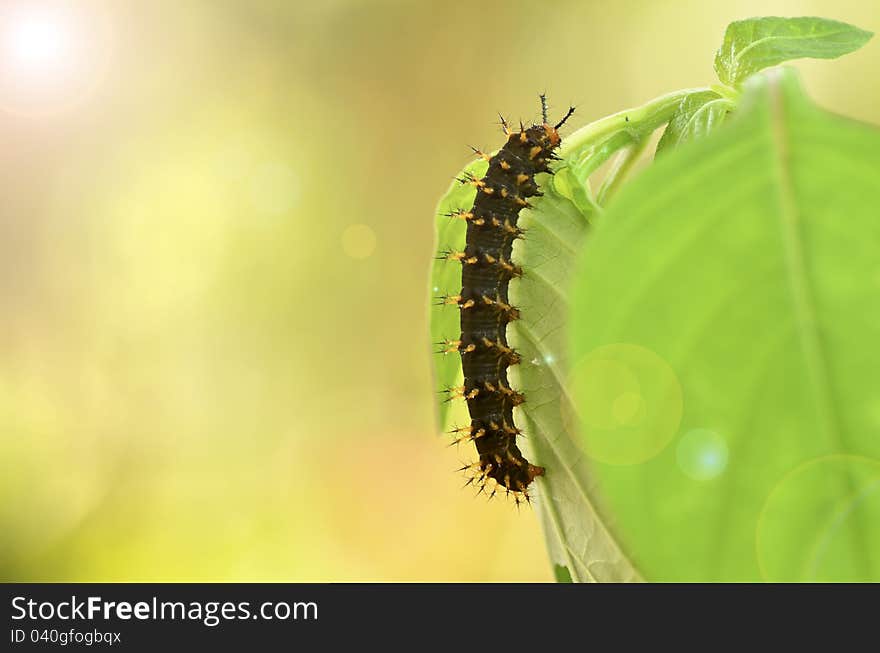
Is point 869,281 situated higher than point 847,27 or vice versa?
point 847,27

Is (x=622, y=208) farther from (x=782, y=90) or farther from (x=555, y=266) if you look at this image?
(x=555, y=266)

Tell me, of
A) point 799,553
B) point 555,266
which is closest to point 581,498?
point 555,266

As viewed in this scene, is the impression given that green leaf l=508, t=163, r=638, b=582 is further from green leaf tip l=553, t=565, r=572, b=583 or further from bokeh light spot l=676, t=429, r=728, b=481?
bokeh light spot l=676, t=429, r=728, b=481

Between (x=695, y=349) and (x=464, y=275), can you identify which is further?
(x=464, y=275)

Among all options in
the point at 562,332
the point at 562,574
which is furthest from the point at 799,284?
the point at 562,574

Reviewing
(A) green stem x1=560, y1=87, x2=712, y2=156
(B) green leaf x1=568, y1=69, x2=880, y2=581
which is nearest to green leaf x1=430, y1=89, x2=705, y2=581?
(A) green stem x1=560, y1=87, x2=712, y2=156
